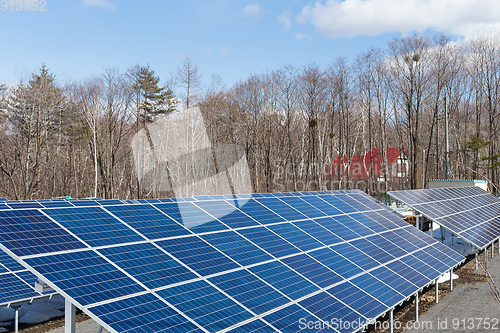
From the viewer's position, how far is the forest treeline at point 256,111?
44.6 metres

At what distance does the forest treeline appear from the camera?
146 ft

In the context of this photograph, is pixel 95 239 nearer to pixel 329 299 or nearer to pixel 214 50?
pixel 329 299

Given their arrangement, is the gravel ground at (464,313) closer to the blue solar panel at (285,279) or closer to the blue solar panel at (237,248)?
the blue solar panel at (285,279)

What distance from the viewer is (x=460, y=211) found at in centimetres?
2180

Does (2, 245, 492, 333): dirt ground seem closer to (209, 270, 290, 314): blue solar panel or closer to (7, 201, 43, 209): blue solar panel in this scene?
(209, 270, 290, 314): blue solar panel

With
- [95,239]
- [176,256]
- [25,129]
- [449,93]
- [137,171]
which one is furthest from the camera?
[449,93]

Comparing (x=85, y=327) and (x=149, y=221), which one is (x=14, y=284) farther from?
(x=149, y=221)

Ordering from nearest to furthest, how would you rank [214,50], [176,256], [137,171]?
[176,256], [137,171], [214,50]

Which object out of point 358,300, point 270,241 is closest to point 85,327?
point 270,241

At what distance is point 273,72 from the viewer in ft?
192

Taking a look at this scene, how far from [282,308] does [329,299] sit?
4.81 feet

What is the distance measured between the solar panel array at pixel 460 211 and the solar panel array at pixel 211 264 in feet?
17.7

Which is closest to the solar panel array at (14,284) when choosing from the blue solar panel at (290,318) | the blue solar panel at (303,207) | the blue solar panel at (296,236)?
the blue solar panel at (296,236)

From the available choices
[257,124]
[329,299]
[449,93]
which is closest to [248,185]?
[257,124]
